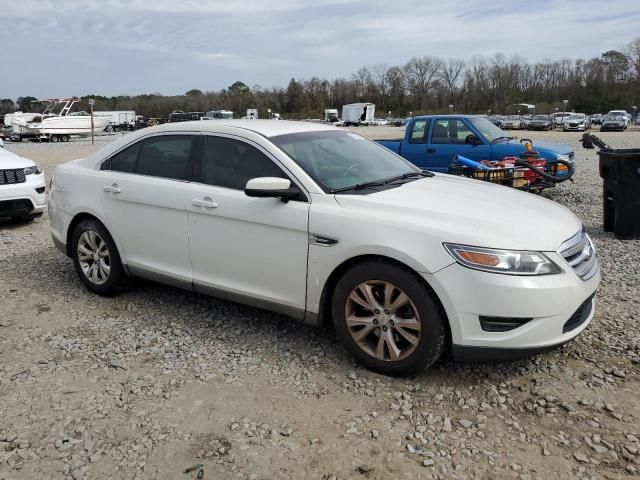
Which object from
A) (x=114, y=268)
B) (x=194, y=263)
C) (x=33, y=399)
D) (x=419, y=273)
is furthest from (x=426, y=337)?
(x=114, y=268)

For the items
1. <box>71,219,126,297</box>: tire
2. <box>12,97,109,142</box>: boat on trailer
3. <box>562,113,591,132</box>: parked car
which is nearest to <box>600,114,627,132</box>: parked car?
<box>562,113,591,132</box>: parked car

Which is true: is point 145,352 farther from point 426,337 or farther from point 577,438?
point 577,438

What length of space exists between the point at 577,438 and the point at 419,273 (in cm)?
119

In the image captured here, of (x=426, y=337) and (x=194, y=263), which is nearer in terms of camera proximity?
(x=426, y=337)

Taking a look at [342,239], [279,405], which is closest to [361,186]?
[342,239]

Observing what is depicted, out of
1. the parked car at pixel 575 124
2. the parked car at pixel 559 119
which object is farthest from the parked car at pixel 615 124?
the parked car at pixel 559 119

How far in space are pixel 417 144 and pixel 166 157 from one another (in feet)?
24.1

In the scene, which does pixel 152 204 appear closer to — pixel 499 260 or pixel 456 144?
pixel 499 260

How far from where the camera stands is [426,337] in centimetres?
322

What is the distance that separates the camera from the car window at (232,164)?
13.0 feet

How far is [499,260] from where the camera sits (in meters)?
3.07

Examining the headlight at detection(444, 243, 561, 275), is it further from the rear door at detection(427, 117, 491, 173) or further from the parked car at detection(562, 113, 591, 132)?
the parked car at detection(562, 113, 591, 132)

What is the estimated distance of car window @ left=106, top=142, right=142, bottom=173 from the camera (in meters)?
4.78

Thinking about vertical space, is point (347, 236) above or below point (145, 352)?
above
